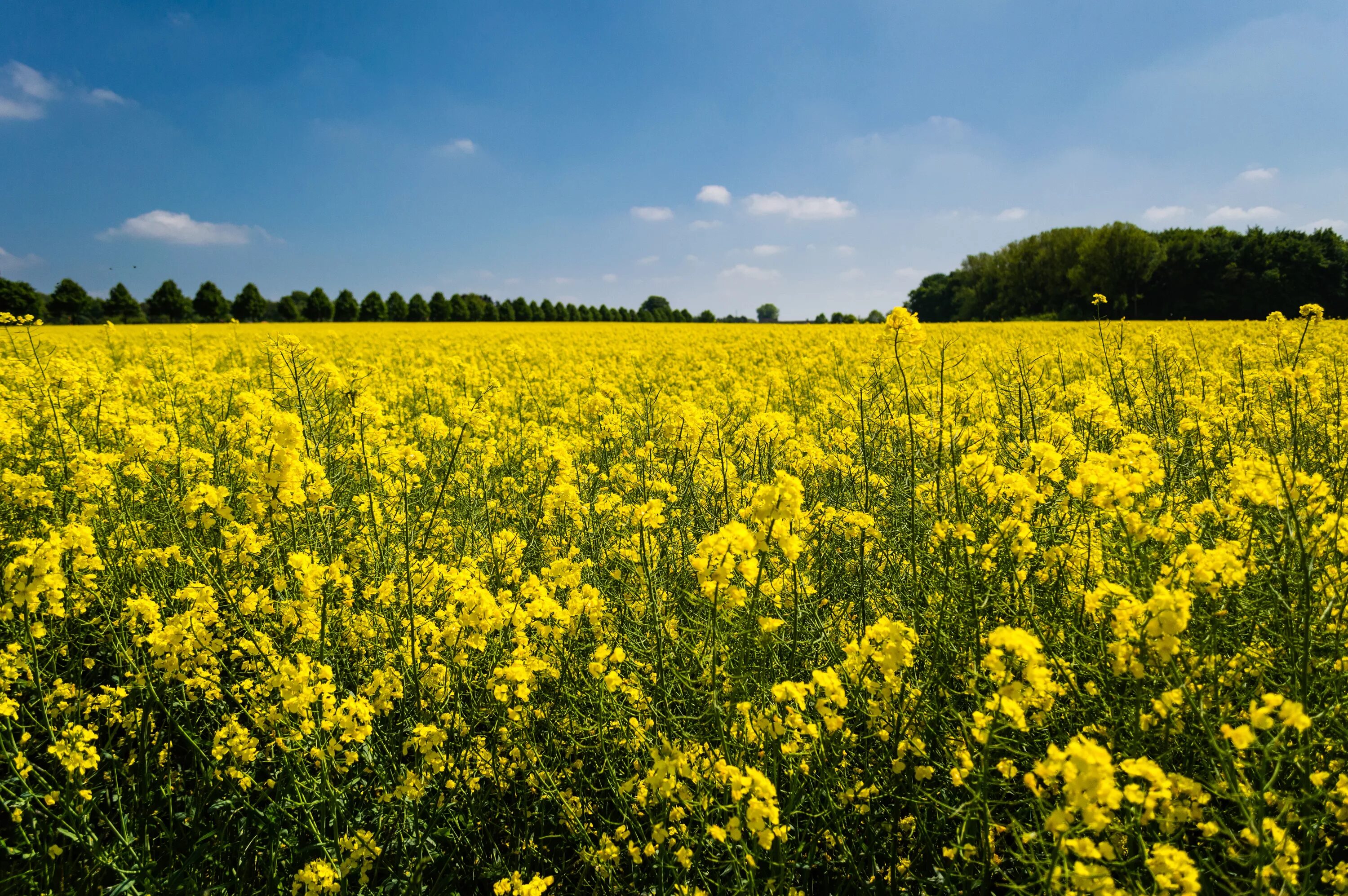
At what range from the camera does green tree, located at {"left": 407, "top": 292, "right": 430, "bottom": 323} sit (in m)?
45.8

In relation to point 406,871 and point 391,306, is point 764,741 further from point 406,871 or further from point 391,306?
point 391,306

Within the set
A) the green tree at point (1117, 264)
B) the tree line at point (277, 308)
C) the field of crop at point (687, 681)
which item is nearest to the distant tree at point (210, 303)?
the tree line at point (277, 308)

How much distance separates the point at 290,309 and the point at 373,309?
20.0 feet

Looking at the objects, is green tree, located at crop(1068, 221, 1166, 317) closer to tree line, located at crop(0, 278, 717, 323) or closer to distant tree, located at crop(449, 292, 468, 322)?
tree line, located at crop(0, 278, 717, 323)

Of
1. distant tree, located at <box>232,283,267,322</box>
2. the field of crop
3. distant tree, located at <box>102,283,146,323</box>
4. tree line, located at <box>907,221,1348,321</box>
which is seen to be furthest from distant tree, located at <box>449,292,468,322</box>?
the field of crop

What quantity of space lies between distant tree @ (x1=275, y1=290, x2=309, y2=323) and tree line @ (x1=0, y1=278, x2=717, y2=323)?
0.08 metres

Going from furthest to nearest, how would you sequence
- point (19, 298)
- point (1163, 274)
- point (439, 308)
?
point (439, 308) < point (1163, 274) < point (19, 298)

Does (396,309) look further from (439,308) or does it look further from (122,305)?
(122,305)

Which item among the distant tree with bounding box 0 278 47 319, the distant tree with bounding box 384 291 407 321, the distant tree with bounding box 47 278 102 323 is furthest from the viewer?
the distant tree with bounding box 384 291 407 321

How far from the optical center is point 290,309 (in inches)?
1768

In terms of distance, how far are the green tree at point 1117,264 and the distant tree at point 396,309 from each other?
4752 centimetres

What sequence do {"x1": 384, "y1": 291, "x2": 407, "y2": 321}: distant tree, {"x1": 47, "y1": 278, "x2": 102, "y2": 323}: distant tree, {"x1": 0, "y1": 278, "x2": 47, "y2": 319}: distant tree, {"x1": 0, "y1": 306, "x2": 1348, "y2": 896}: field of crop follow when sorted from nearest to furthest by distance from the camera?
{"x1": 0, "y1": 306, "x2": 1348, "y2": 896}: field of crop, {"x1": 0, "y1": 278, "x2": 47, "y2": 319}: distant tree, {"x1": 47, "y1": 278, "x2": 102, "y2": 323}: distant tree, {"x1": 384, "y1": 291, "x2": 407, "y2": 321}: distant tree

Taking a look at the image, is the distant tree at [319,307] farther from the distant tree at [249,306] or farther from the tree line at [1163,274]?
the tree line at [1163,274]

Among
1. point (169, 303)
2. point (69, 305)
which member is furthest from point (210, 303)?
point (69, 305)
